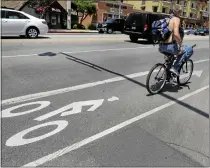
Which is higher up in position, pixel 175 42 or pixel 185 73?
pixel 175 42

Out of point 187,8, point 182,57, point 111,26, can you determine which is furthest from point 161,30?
point 187,8

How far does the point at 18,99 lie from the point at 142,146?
2.73 metres

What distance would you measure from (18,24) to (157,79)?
11762 millimetres

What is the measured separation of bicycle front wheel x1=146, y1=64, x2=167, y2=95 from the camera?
603 cm

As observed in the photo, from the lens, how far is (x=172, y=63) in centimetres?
633

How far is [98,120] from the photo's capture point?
457 cm

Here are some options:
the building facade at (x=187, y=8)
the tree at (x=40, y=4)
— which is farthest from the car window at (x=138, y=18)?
the building facade at (x=187, y=8)

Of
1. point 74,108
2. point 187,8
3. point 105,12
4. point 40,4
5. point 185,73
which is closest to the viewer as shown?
point 74,108

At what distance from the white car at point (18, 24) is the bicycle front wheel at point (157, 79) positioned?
38.4 feet

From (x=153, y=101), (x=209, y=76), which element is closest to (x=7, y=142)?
(x=153, y=101)

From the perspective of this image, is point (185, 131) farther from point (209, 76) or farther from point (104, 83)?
point (209, 76)

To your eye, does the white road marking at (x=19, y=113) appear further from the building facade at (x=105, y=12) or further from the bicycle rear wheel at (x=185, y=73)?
the building facade at (x=105, y=12)

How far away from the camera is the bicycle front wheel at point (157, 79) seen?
6.03m

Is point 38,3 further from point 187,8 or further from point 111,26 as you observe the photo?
point 187,8
